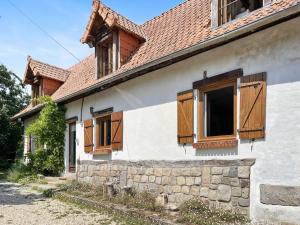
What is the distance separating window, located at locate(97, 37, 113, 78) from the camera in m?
11.6

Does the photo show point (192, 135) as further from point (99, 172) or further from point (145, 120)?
Result: point (99, 172)

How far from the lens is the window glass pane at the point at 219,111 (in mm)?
7156

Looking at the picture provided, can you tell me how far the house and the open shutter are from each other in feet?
0.07

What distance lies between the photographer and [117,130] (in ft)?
32.7

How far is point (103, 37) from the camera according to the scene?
38.3ft

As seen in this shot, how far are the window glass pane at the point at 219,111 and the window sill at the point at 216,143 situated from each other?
27 centimetres

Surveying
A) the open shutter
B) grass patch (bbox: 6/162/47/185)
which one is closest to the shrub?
grass patch (bbox: 6/162/47/185)

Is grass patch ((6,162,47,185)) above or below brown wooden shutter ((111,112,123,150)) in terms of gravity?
below

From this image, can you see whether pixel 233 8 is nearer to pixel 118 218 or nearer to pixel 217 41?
pixel 217 41

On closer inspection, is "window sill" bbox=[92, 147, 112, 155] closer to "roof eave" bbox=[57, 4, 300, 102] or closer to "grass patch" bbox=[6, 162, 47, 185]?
"roof eave" bbox=[57, 4, 300, 102]

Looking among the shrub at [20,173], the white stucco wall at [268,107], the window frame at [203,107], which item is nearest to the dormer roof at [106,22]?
the white stucco wall at [268,107]

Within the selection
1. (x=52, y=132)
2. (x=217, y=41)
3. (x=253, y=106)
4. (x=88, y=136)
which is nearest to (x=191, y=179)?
(x=253, y=106)

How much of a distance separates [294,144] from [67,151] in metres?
10.1

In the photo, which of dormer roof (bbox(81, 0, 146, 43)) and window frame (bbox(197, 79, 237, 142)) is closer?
window frame (bbox(197, 79, 237, 142))
